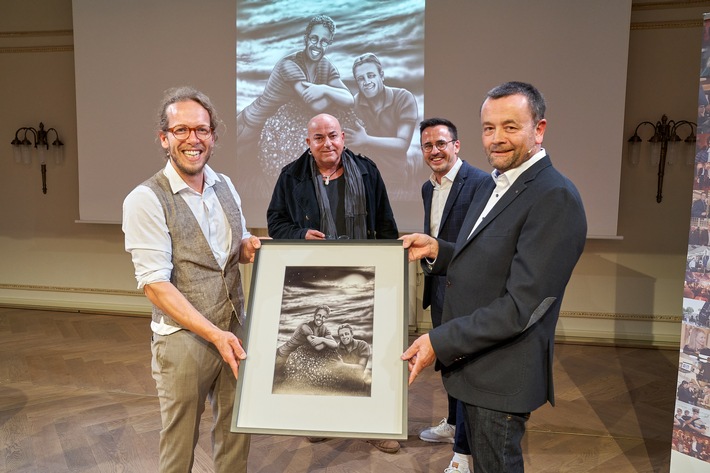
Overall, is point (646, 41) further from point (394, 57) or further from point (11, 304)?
point (11, 304)

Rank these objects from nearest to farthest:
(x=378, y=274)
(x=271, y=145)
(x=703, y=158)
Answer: (x=378, y=274) → (x=703, y=158) → (x=271, y=145)

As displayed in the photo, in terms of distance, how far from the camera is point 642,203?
4770 millimetres

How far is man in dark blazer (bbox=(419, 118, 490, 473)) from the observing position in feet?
9.30

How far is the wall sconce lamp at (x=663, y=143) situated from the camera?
181 inches

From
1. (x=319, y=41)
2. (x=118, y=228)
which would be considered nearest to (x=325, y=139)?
(x=319, y=41)

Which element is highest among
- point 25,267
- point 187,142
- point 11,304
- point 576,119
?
point 576,119

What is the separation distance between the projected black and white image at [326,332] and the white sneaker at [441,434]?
179 cm

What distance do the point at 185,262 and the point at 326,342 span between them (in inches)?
22.0

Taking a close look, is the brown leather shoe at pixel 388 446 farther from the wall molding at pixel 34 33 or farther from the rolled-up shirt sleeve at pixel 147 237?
the wall molding at pixel 34 33

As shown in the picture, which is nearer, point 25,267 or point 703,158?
point 703,158

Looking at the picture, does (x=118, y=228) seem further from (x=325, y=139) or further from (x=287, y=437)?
(x=325, y=139)

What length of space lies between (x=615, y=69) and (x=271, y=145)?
309cm

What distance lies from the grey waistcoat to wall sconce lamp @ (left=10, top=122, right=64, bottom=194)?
496cm

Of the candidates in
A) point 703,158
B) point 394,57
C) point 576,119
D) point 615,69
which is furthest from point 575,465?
point 394,57
